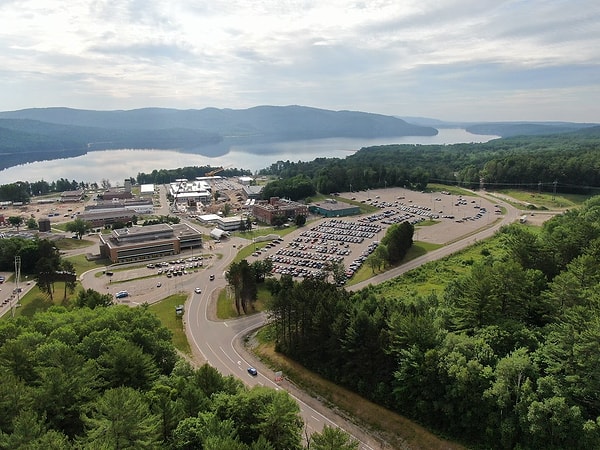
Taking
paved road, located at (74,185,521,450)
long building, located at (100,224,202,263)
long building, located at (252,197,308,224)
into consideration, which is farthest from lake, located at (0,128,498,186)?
paved road, located at (74,185,521,450)


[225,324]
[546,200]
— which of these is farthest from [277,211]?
[546,200]

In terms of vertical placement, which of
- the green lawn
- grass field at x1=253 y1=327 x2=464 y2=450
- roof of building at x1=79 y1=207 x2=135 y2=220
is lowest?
the green lawn

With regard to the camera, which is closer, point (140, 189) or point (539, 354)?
point (539, 354)

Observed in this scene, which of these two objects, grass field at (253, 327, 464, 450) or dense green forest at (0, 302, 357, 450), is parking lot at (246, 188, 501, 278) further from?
dense green forest at (0, 302, 357, 450)

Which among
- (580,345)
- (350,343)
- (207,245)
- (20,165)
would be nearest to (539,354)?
(580,345)

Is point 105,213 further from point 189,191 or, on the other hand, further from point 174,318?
point 174,318

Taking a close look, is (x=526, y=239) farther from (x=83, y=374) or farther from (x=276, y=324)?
(x=83, y=374)
